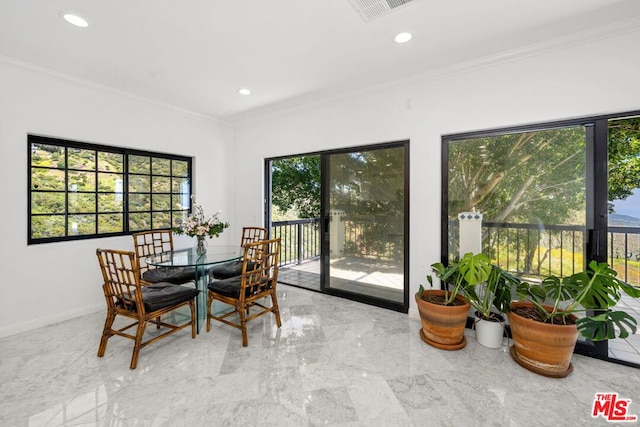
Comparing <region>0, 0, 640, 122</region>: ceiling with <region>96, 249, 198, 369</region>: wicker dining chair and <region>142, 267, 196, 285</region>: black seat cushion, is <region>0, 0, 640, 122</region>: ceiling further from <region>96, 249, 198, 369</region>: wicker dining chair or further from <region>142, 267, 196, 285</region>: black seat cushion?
<region>142, 267, 196, 285</region>: black seat cushion

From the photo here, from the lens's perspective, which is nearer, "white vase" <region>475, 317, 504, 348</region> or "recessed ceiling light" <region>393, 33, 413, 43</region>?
"recessed ceiling light" <region>393, 33, 413, 43</region>

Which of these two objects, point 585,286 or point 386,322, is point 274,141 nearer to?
point 386,322

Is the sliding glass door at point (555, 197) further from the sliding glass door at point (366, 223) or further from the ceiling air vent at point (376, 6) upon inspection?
the ceiling air vent at point (376, 6)

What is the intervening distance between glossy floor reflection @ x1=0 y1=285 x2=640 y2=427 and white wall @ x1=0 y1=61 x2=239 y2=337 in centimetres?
41

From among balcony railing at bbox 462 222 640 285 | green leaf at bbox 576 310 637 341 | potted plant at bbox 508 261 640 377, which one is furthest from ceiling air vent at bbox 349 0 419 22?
green leaf at bbox 576 310 637 341

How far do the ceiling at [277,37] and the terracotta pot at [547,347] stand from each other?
92.8 inches

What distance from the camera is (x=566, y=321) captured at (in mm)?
2184

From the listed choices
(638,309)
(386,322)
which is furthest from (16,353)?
(638,309)

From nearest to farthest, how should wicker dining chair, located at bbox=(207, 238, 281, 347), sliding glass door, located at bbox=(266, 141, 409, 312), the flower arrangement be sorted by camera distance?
1. wicker dining chair, located at bbox=(207, 238, 281, 347)
2. the flower arrangement
3. sliding glass door, located at bbox=(266, 141, 409, 312)

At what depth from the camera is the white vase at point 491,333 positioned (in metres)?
2.44

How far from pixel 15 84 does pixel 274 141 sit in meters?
2.79

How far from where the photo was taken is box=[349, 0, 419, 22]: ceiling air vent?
1.91 metres

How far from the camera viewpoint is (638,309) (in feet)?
8.57
